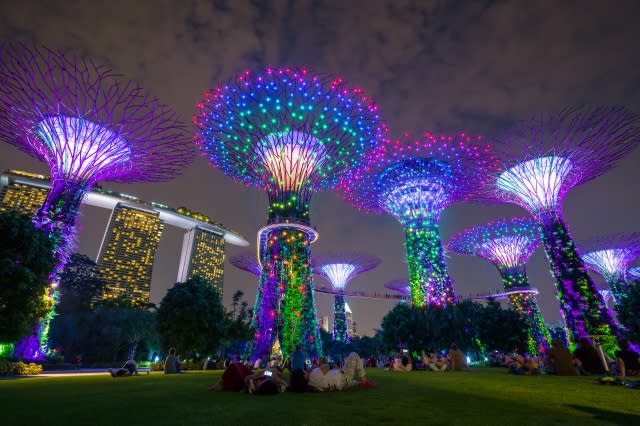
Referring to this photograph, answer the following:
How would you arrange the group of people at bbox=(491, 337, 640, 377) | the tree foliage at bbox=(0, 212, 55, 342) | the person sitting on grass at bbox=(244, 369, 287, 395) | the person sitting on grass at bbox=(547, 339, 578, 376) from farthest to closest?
the tree foliage at bbox=(0, 212, 55, 342), the person sitting on grass at bbox=(547, 339, 578, 376), the group of people at bbox=(491, 337, 640, 377), the person sitting on grass at bbox=(244, 369, 287, 395)

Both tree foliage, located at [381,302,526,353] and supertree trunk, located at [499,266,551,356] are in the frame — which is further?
supertree trunk, located at [499,266,551,356]

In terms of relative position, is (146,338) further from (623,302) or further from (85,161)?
(623,302)

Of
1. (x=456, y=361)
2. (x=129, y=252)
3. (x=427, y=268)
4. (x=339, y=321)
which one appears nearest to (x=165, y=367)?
(x=456, y=361)

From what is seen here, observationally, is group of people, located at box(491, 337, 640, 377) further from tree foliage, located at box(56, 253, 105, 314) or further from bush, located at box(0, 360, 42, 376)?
tree foliage, located at box(56, 253, 105, 314)

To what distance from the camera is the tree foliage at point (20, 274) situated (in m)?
16.2

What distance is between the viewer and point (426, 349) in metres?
34.1

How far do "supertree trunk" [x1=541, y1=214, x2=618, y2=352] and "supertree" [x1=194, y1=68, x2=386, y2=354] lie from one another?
694 inches

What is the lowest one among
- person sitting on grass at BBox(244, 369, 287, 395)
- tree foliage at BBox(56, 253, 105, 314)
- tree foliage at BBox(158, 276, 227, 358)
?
person sitting on grass at BBox(244, 369, 287, 395)

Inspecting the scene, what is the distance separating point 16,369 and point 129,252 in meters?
124

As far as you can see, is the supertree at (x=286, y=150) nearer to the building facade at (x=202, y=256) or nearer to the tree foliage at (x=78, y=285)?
the tree foliage at (x=78, y=285)

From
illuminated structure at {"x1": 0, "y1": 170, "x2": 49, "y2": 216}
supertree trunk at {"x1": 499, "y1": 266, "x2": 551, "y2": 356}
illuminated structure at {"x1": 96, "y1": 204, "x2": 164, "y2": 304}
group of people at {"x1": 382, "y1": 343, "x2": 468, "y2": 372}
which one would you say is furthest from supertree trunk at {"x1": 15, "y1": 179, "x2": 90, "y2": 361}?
illuminated structure at {"x1": 96, "y1": 204, "x2": 164, "y2": 304}

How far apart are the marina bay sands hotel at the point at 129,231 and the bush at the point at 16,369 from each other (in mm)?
99527

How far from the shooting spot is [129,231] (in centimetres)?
12875

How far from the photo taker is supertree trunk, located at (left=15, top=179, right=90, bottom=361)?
2255 cm
